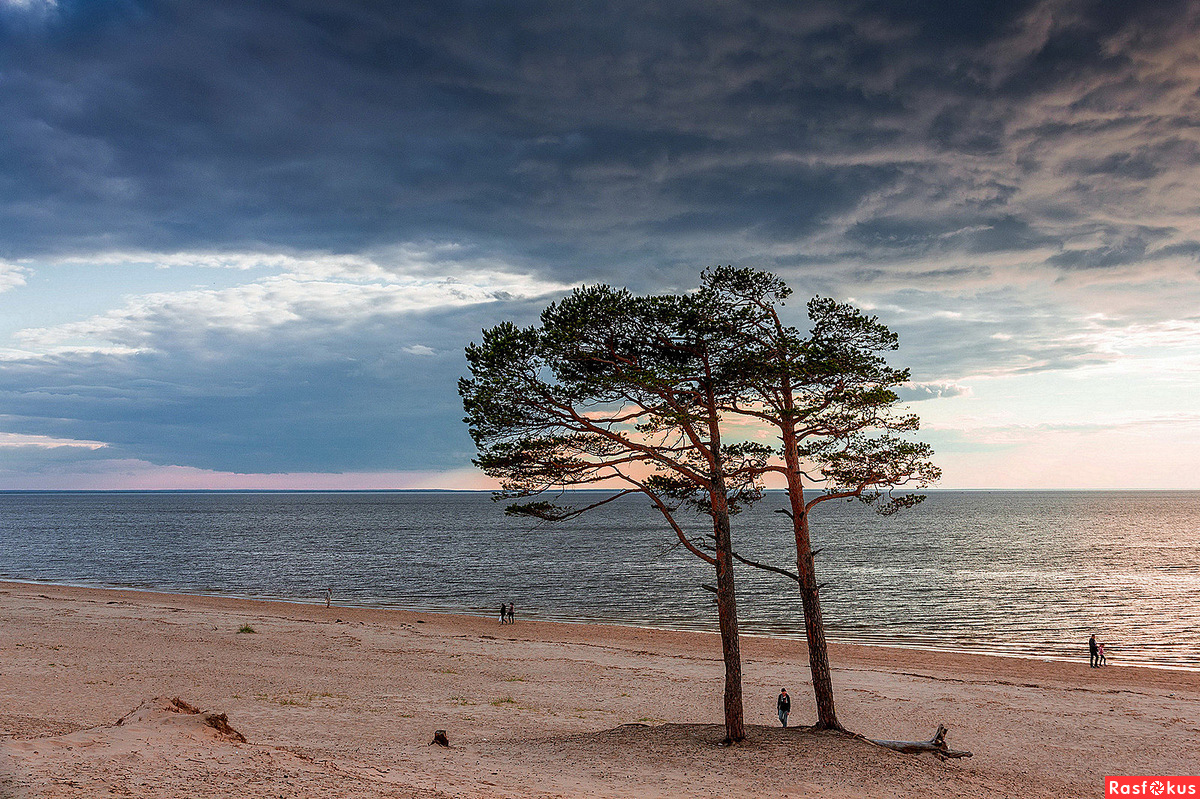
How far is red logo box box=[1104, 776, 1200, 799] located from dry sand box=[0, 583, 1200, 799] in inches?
22.5

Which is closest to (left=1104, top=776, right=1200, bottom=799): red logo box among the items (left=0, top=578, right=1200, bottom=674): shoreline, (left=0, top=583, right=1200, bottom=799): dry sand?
(left=0, top=583, right=1200, bottom=799): dry sand

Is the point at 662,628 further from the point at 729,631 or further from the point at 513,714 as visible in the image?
the point at 729,631

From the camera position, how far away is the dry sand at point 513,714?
11703 millimetres

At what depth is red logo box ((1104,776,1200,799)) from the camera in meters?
16.0

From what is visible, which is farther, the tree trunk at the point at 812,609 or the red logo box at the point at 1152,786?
the tree trunk at the point at 812,609

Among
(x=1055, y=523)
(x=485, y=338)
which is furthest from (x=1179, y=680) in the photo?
(x=1055, y=523)

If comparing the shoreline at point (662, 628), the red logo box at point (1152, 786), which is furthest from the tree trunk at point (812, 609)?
the shoreline at point (662, 628)

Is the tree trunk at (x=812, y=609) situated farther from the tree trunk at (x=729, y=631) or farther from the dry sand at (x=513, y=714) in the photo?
the tree trunk at (x=729, y=631)

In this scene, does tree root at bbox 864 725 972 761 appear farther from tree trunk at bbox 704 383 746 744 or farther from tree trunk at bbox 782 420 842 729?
tree trunk at bbox 704 383 746 744

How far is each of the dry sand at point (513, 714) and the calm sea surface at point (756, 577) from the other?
7303mm

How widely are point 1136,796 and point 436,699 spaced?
19.4 meters

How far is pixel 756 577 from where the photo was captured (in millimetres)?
67812

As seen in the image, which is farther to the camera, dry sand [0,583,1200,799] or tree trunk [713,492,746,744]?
tree trunk [713,492,746,744]

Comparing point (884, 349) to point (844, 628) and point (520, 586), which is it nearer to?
point (844, 628)
